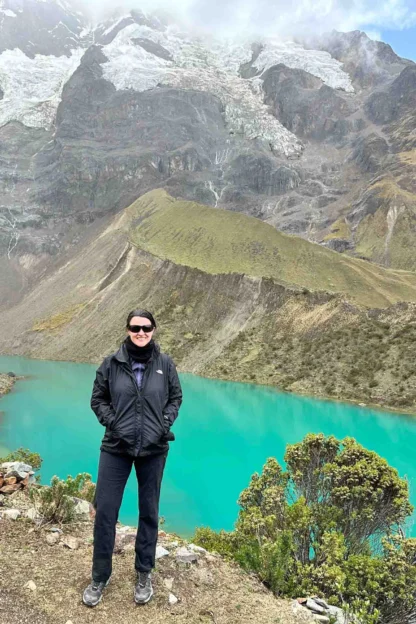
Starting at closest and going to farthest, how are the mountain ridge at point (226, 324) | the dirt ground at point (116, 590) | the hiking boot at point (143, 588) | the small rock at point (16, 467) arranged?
the dirt ground at point (116, 590)
the hiking boot at point (143, 588)
the small rock at point (16, 467)
the mountain ridge at point (226, 324)

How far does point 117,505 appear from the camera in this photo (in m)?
5.58

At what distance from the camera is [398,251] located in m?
114

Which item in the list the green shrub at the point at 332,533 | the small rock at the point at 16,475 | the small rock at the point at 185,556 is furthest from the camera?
the small rock at the point at 16,475

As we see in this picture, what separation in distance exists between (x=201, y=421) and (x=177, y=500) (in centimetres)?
1316

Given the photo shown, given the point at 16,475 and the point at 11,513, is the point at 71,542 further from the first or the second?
the point at 16,475

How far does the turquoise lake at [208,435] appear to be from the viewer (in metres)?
17.1

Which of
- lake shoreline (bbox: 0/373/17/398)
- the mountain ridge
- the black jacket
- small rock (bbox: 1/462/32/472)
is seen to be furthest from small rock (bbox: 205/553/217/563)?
lake shoreline (bbox: 0/373/17/398)

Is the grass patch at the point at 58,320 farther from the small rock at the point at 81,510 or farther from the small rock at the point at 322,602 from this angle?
the small rock at the point at 322,602

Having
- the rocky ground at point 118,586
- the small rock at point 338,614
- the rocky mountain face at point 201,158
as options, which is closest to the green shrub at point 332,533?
the small rock at point 338,614

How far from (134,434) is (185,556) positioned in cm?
250

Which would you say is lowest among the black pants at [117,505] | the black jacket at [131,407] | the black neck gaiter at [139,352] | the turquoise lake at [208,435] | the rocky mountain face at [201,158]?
the turquoise lake at [208,435]

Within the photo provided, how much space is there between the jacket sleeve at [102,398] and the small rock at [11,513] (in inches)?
120

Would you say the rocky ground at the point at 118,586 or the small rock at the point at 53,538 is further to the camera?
the small rock at the point at 53,538

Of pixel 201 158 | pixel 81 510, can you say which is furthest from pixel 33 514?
pixel 201 158
